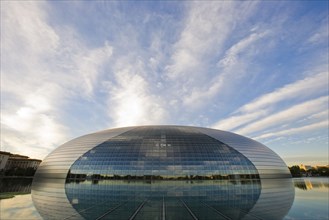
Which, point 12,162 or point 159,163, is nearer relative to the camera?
point 159,163

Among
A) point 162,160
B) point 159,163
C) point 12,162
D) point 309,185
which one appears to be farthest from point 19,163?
point 309,185

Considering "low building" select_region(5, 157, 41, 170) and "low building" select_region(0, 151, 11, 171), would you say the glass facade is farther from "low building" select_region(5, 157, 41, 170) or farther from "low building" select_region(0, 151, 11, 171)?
"low building" select_region(5, 157, 41, 170)

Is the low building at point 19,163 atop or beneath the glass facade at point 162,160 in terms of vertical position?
atop

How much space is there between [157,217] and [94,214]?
4058mm

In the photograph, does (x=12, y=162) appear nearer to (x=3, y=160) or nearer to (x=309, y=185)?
(x=3, y=160)

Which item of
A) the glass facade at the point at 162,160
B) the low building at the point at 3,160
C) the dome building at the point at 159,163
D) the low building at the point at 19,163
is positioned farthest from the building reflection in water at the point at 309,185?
the low building at the point at 19,163

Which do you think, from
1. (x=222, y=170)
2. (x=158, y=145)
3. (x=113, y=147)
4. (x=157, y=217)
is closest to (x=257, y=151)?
(x=222, y=170)

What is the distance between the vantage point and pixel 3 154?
10550 cm

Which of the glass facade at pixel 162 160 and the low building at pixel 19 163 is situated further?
the low building at pixel 19 163

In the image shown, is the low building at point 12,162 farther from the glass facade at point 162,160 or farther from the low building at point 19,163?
the glass facade at point 162,160

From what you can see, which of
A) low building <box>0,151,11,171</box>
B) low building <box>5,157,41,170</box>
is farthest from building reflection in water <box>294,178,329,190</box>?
low building <box>5,157,41,170</box>

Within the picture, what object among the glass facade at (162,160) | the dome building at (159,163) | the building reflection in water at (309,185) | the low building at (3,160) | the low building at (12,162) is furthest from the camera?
the low building at (12,162)

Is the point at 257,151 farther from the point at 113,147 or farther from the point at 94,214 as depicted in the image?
the point at 94,214

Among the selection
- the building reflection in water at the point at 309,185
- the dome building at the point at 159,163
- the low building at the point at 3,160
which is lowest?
the building reflection in water at the point at 309,185
